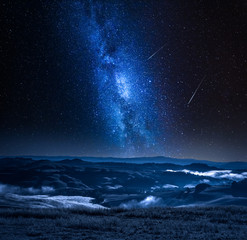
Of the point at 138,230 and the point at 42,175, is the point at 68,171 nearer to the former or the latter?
the point at 42,175

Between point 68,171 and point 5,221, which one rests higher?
point 68,171

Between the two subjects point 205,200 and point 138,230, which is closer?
point 138,230

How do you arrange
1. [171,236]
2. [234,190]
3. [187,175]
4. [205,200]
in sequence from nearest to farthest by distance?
[171,236] → [205,200] → [234,190] → [187,175]

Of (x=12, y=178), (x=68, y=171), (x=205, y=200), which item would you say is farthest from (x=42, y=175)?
(x=205, y=200)

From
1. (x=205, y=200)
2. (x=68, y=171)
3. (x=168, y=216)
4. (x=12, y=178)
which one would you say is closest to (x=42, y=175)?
(x=12, y=178)

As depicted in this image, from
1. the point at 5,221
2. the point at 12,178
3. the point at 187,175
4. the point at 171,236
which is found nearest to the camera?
the point at 171,236

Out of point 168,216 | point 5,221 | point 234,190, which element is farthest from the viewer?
point 234,190

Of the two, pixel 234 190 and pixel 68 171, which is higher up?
pixel 68 171

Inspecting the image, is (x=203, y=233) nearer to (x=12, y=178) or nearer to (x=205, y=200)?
(x=205, y=200)

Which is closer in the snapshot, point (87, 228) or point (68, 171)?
point (87, 228)
